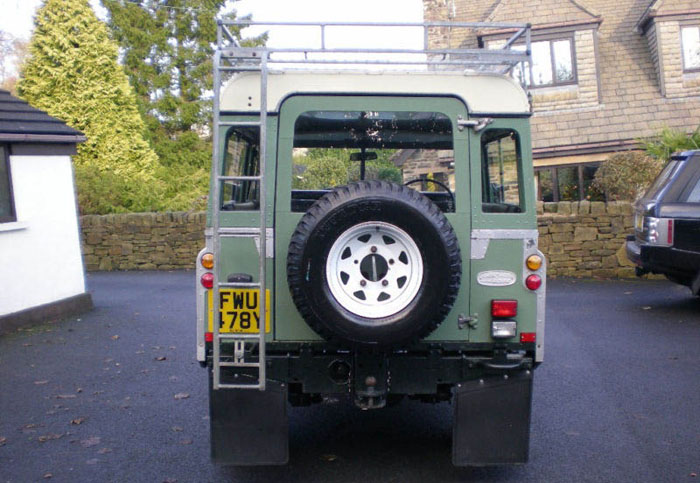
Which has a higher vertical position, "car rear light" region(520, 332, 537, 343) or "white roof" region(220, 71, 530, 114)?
"white roof" region(220, 71, 530, 114)

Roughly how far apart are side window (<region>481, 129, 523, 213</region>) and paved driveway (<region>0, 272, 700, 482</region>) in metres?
1.64

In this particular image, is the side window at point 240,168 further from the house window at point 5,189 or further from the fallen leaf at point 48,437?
the house window at point 5,189

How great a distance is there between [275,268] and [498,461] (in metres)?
1.73

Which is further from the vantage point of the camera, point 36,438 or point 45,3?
point 45,3

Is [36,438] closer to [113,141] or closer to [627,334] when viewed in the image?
[627,334]

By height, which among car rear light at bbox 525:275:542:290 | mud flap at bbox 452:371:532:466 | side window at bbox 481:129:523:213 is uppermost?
side window at bbox 481:129:523:213

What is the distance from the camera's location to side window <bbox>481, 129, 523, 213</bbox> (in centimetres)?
501

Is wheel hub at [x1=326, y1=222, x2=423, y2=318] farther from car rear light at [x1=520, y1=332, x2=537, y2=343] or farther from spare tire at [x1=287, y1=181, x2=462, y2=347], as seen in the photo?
car rear light at [x1=520, y1=332, x2=537, y2=343]

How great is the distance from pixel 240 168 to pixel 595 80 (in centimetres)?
1752

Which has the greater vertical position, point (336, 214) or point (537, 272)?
point (336, 214)

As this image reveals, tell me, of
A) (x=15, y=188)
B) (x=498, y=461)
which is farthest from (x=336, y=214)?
(x=15, y=188)

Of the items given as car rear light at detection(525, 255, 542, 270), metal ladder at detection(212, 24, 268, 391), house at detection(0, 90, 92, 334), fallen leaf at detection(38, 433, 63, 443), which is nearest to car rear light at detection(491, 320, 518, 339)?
car rear light at detection(525, 255, 542, 270)

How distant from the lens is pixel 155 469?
5.21 m

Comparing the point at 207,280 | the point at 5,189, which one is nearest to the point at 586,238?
the point at 5,189
